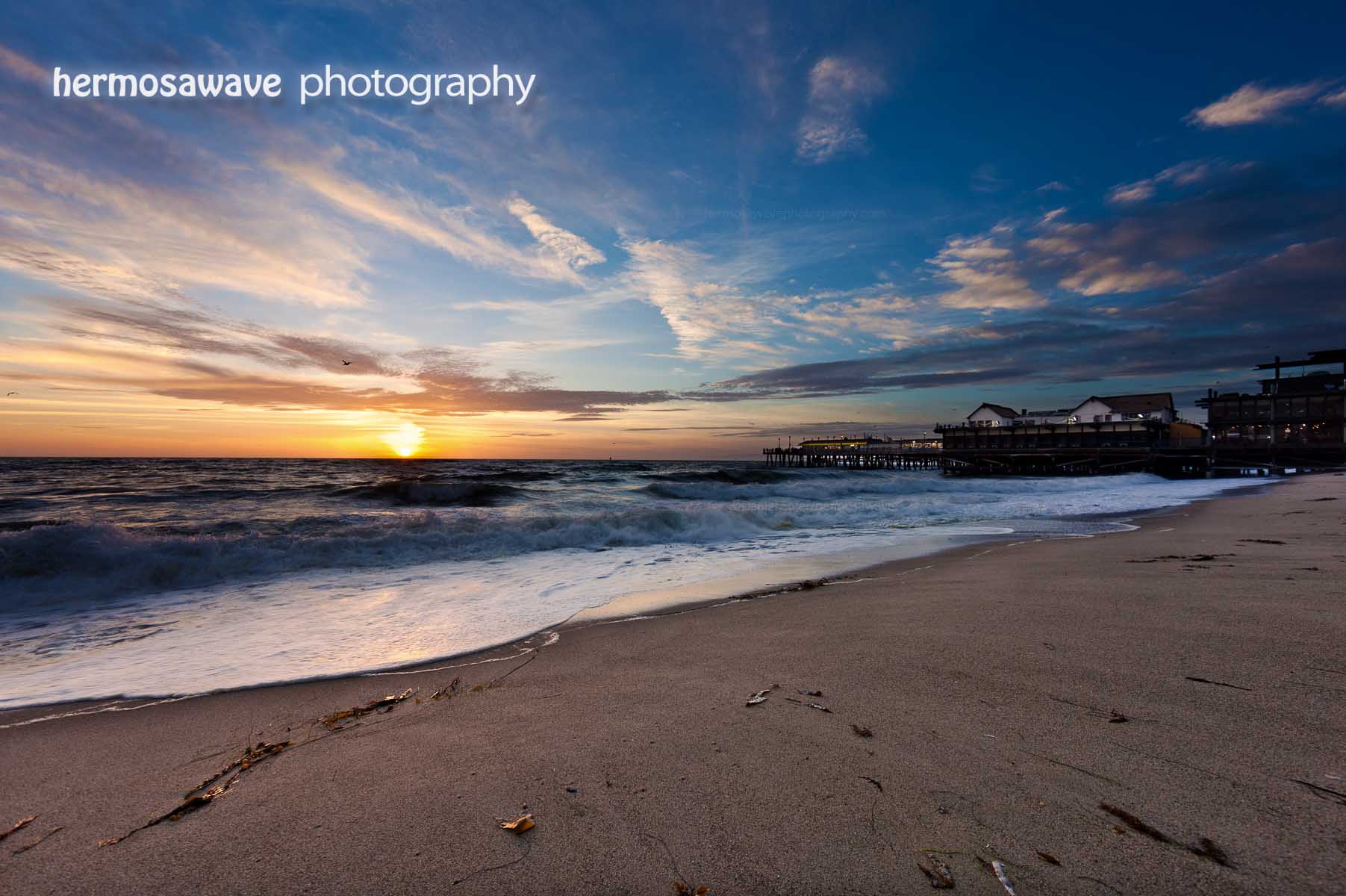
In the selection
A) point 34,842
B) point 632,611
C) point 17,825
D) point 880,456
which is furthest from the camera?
point 880,456

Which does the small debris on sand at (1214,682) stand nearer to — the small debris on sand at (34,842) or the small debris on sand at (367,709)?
the small debris on sand at (367,709)

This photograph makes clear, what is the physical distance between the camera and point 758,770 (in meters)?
2.16

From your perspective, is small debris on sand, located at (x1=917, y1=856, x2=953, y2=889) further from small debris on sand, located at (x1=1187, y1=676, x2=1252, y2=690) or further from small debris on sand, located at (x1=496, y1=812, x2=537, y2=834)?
small debris on sand, located at (x1=1187, y1=676, x2=1252, y2=690)

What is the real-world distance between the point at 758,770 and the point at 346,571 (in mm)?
8647

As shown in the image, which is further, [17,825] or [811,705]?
[811,705]

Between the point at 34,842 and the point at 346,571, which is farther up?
the point at 34,842

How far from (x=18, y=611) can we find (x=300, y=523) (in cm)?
669

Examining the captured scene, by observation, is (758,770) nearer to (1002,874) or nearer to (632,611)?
(1002,874)

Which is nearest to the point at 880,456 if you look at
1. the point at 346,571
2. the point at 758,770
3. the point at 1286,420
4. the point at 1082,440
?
the point at 1082,440

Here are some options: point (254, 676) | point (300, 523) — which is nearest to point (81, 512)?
point (300, 523)

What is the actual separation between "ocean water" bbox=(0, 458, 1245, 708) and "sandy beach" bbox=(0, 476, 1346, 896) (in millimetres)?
911

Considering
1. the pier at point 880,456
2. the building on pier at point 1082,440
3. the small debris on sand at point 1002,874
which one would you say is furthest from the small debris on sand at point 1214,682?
the pier at point 880,456

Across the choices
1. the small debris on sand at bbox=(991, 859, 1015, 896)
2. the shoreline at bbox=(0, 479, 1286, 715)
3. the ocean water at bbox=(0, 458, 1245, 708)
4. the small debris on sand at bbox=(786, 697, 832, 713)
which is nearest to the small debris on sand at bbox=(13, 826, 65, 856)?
the shoreline at bbox=(0, 479, 1286, 715)

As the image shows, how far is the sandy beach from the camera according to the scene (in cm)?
163
